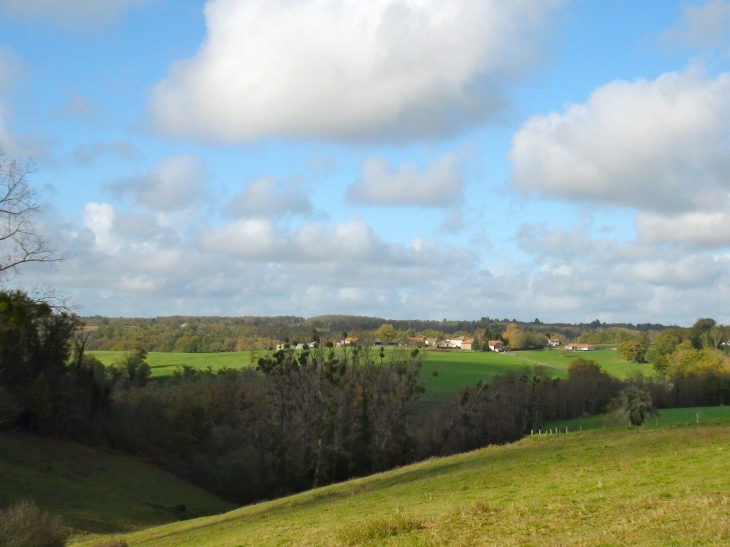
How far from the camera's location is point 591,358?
126625 mm

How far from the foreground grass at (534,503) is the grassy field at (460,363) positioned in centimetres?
5433

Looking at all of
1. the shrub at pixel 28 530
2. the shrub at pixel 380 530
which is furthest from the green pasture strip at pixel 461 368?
the shrub at pixel 380 530

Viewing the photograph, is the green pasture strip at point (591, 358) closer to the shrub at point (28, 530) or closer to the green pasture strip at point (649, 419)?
the green pasture strip at point (649, 419)

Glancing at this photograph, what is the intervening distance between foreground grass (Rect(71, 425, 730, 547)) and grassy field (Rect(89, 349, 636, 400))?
54329 millimetres

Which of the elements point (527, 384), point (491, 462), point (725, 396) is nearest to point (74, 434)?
point (491, 462)

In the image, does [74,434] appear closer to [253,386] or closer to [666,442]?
[253,386]

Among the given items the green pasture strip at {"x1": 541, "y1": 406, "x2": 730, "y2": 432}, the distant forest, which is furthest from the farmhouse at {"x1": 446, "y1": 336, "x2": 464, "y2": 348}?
the green pasture strip at {"x1": 541, "y1": 406, "x2": 730, "y2": 432}

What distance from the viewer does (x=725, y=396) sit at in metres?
90.8

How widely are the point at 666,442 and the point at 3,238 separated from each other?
90.3 ft

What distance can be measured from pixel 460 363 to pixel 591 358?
98.0ft

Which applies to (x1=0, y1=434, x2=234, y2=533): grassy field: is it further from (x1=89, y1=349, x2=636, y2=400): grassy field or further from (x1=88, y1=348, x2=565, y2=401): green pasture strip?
(x1=89, y1=349, x2=636, y2=400): grassy field

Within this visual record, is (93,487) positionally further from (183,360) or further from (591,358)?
(591,358)

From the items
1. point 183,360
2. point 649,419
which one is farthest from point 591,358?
point 183,360

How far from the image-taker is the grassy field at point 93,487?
124 feet
